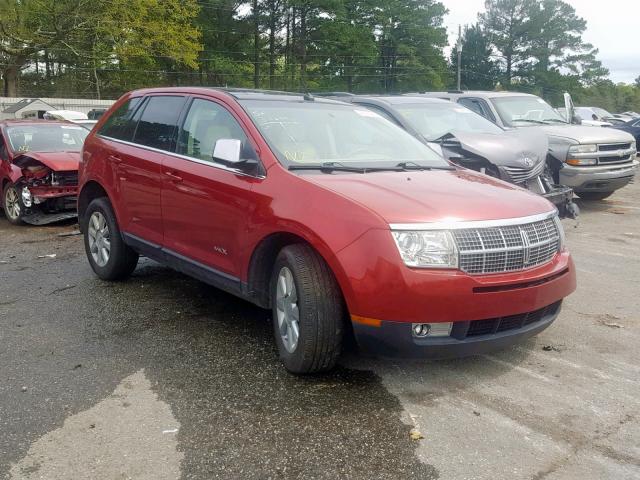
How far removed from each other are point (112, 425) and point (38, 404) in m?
0.55

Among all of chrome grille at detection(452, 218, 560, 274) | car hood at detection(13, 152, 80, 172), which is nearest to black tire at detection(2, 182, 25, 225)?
car hood at detection(13, 152, 80, 172)

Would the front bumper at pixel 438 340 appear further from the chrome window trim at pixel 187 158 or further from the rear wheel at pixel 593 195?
the rear wheel at pixel 593 195

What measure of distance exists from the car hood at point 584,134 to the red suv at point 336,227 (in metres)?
5.83

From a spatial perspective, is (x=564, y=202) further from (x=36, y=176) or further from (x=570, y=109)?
(x=36, y=176)

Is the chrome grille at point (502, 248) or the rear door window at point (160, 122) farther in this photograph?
the rear door window at point (160, 122)

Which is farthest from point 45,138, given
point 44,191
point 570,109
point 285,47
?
point 285,47

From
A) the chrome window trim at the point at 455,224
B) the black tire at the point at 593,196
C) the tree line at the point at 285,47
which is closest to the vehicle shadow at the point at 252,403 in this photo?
the chrome window trim at the point at 455,224

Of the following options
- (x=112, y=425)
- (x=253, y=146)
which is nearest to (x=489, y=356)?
(x=253, y=146)

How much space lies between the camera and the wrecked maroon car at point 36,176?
9.05 m

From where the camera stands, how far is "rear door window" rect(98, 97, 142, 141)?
227 inches

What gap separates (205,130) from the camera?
4.79 metres

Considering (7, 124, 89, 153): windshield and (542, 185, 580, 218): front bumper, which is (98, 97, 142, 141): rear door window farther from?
(542, 185, 580, 218): front bumper

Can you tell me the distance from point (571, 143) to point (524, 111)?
134cm

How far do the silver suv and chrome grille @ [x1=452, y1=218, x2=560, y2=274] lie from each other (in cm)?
634
